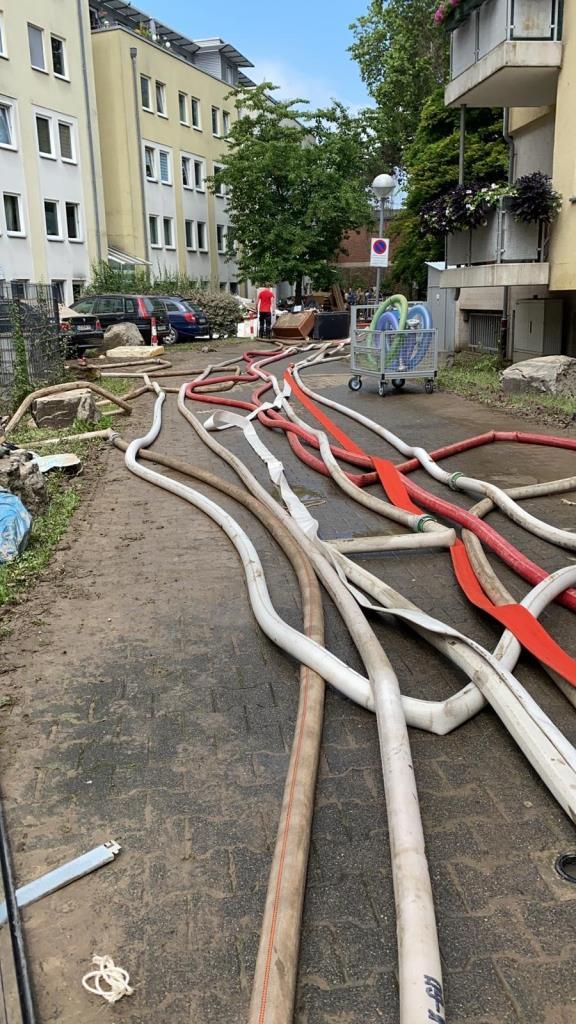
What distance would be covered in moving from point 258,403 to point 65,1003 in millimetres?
11384

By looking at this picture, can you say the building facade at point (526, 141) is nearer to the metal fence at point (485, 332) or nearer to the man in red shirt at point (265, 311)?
the metal fence at point (485, 332)

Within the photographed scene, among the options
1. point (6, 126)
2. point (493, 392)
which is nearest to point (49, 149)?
point (6, 126)

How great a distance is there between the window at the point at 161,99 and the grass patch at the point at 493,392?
30.3 m

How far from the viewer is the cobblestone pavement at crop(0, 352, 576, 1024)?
236 cm

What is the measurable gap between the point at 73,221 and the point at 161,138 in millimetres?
9931

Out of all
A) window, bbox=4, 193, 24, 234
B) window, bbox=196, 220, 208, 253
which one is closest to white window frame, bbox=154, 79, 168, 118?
window, bbox=196, 220, 208, 253

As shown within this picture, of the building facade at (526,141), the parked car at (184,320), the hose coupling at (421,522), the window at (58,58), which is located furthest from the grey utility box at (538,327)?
the window at (58,58)

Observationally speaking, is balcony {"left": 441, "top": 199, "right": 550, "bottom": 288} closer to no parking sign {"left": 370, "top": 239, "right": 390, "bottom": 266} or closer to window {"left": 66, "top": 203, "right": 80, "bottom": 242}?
no parking sign {"left": 370, "top": 239, "right": 390, "bottom": 266}

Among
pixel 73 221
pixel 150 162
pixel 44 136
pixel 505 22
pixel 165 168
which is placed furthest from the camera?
pixel 165 168

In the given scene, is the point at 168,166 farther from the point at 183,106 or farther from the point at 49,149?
the point at 49,149

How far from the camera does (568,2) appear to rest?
13.5 m

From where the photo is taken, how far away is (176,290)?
1449 inches

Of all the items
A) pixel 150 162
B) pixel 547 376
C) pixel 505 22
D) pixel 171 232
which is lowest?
pixel 547 376

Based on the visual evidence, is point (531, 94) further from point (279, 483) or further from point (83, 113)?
point (83, 113)
